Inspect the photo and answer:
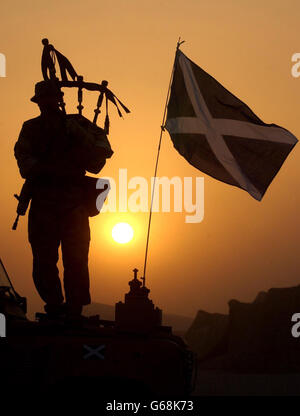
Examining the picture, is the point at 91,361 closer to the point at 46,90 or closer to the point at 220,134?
the point at 46,90

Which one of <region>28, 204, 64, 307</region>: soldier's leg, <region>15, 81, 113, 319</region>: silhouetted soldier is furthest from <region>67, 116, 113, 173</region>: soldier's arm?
<region>28, 204, 64, 307</region>: soldier's leg

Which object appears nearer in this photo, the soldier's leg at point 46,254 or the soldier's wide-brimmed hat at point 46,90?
the soldier's leg at point 46,254

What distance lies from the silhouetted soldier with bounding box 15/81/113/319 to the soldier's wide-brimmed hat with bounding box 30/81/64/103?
1.26 feet

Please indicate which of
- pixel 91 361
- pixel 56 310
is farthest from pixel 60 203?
pixel 91 361

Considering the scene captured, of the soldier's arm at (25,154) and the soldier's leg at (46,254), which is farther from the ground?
the soldier's arm at (25,154)

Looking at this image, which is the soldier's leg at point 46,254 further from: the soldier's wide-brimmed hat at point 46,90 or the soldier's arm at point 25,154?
the soldier's wide-brimmed hat at point 46,90

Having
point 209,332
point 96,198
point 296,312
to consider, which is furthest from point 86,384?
point 209,332

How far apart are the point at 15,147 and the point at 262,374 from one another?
47.7 meters

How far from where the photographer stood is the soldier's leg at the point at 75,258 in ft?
31.4

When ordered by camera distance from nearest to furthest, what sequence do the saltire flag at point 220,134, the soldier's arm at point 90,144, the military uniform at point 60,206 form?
1. the military uniform at point 60,206
2. the soldier's arm at point 90,144
3. the saltire flag at point 220,134

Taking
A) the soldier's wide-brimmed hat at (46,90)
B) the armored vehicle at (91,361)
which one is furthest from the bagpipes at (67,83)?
the armored vehicle at (91,361)

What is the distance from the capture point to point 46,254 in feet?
31.3

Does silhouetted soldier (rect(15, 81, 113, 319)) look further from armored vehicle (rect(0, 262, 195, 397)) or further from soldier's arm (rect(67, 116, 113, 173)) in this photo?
armored vehicle (rect(0, 262, 195, 397))

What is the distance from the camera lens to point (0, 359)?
7758 mm
